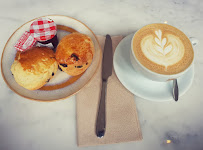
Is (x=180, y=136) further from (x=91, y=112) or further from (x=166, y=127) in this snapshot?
(x=91, y=112)

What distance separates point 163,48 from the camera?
0.60 m

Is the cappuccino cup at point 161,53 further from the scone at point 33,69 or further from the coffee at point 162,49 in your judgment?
the scone at point 33,69

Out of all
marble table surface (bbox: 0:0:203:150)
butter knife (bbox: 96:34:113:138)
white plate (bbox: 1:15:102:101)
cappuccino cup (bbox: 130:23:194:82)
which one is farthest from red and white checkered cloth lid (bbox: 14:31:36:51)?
cappuccino cup (bbox: 130:23:194:82)

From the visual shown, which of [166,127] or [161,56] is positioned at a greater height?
[161,56]

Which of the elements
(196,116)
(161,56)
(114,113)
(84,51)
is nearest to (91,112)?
(114,113)

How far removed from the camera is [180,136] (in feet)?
2.08

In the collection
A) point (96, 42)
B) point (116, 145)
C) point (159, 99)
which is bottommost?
point (116, 145)

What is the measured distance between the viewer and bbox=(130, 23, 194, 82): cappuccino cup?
0.56 meters

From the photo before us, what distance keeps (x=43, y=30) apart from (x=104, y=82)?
0.36 metres

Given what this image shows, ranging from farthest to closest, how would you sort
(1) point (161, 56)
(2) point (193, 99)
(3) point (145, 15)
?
(3) point (145, 15)
(2) point (193, 99)
(1) point (161, 56)

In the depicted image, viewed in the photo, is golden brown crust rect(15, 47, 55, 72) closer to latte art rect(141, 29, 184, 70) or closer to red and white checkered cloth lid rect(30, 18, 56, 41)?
red and white checkered cloth lid rect(30, 18, 56, 41)

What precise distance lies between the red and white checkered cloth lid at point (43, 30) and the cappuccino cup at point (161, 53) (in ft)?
1.21

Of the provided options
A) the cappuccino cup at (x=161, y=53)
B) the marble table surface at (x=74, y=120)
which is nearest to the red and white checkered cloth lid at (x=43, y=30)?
the marble table surface at (x=74, y=120)

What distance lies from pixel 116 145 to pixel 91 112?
0.17 meters
